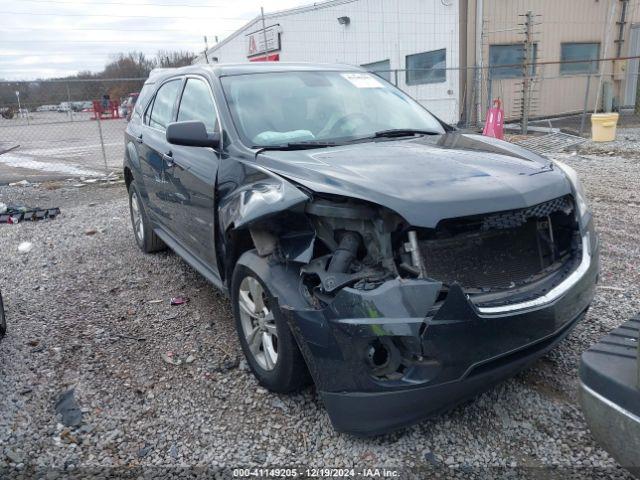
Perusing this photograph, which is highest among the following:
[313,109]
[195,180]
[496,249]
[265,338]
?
[313,109]

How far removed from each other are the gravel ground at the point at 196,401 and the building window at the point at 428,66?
43.1 ft

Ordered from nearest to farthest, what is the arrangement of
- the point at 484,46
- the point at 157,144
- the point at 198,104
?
the point at 198,104 → the point at 157,144 → the point at 484,46

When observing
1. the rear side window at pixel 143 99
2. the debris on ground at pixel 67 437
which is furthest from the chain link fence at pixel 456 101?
the debris on ground at pixel 67 437

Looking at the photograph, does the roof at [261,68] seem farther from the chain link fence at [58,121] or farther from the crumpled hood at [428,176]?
the chain link fence at [58,121]

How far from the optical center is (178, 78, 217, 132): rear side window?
12.7ft

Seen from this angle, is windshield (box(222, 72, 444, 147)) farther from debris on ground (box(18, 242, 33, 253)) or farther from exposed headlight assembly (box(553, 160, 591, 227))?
debris on ground (box(18, 242, 33, 253))

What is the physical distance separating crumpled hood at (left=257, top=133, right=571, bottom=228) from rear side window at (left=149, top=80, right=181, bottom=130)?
6.20 ft

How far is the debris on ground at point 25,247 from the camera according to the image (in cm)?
634

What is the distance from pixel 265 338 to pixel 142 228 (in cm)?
323

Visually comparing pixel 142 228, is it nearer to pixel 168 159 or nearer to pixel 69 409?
pixel 168 159

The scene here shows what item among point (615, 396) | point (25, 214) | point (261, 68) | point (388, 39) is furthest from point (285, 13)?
point (615, 396)

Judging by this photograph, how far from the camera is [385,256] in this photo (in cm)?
257

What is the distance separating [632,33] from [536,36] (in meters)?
4.48

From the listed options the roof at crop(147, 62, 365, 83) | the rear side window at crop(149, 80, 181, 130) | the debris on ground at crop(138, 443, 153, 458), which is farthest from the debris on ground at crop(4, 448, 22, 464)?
the rear side window at crop(149, 80, 181, 130)
